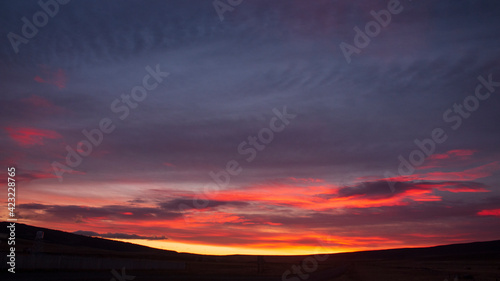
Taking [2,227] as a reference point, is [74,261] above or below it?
below

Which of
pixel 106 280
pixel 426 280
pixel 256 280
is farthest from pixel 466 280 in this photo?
pixel 106 280

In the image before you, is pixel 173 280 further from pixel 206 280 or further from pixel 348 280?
pixel 348 280

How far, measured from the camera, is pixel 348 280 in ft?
165

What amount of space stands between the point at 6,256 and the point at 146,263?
33.1 meters

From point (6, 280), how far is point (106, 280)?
9311 millimetres

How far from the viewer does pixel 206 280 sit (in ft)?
160

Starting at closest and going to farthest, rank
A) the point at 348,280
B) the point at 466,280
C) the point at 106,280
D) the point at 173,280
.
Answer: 1. the point at 106,280
2. the point at 173,280
3. the point at 348,280
4. the point at 466,280

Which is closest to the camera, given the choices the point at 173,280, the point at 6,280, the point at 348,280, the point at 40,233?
the point at 6,280

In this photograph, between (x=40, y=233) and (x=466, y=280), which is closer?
(x=466, y=280)

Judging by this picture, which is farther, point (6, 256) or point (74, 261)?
point (74, 261)

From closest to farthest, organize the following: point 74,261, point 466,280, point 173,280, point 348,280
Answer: point 173,280 → point 348,280 → point 466,280 → point 74,261

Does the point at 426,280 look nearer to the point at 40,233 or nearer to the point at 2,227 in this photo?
the point at 40,233

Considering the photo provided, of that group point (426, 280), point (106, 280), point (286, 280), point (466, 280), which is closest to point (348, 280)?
point (286, 280)

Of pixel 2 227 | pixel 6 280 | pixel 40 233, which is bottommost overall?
pixel 6 280
